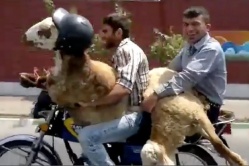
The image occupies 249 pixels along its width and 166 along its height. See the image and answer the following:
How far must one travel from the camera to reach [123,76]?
5148mm

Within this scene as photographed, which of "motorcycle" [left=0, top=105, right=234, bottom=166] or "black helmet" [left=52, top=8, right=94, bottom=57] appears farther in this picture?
"motorcycle" [left=0, top=105, right=234, bottom=166]

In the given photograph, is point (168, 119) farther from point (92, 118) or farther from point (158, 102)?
point (92, 118)

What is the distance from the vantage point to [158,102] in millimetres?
5148

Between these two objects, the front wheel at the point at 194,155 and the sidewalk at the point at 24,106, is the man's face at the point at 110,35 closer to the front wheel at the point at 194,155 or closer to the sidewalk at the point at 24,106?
the front wheel at the point at 194,155

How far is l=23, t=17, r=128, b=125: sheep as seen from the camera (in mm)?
5047

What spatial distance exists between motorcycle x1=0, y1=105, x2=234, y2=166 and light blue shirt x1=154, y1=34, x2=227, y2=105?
1.10 ft

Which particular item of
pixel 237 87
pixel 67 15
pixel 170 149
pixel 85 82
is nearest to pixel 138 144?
pixel 170 149

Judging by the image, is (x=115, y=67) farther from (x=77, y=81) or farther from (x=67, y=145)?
(x=67, y=145)

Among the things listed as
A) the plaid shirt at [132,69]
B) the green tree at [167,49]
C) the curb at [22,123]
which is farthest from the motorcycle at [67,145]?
the green tree at [167,49]

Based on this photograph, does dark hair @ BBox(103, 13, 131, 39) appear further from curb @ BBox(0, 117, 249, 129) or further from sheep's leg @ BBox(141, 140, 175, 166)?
curb @ BBox(0, 117, 249, 129)

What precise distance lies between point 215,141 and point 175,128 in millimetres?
328

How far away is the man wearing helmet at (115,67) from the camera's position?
198 inches

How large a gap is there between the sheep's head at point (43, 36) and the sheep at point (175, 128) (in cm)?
92

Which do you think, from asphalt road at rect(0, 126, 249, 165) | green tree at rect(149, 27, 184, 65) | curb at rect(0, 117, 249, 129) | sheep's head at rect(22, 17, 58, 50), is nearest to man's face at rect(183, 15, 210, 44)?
sheep's head at rect(22, 17, 58, 50)
